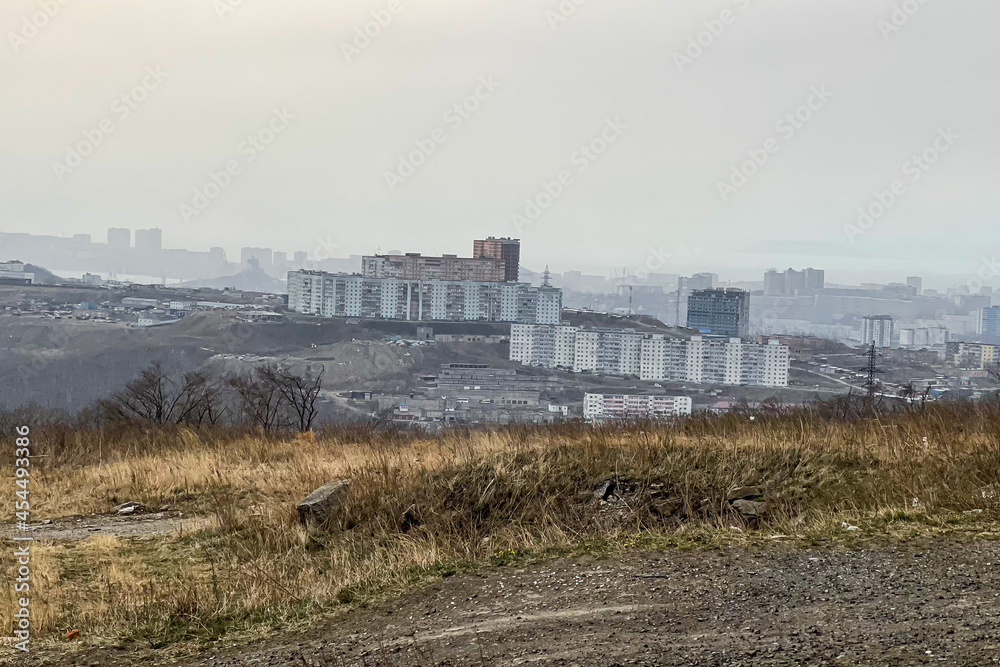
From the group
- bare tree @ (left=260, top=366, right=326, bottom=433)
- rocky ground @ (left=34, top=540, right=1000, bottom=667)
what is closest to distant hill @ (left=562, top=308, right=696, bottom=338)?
bare tree @ (left=260, top=366, right=326, bottom=433)

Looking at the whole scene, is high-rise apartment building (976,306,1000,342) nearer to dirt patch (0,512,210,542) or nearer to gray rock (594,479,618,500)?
gray rock (594,479,618,500)

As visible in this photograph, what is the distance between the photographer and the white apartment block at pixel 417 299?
11262 cm

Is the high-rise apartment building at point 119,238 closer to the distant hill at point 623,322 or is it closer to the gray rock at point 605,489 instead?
the distant hill at point 623,322

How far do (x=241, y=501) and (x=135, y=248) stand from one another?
167012 mm

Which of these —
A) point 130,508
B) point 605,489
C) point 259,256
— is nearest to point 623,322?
point 130,508

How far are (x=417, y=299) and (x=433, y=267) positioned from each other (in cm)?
1399

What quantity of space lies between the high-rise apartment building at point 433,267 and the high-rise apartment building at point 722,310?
33773mm

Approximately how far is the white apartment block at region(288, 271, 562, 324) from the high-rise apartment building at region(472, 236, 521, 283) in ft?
62.6

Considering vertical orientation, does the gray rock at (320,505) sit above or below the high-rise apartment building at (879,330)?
below

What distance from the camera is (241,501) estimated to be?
8.56 meters

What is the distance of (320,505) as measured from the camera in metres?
7.06

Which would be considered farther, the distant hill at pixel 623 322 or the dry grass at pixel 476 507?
the distant hill at pixel 623 322

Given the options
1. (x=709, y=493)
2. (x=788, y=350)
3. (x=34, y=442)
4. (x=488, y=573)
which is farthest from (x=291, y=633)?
(x=788, y=350)

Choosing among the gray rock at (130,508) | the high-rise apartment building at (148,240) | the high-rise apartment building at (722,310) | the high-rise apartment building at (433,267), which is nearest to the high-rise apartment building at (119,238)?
the high-rise apartment building at (148,240)
